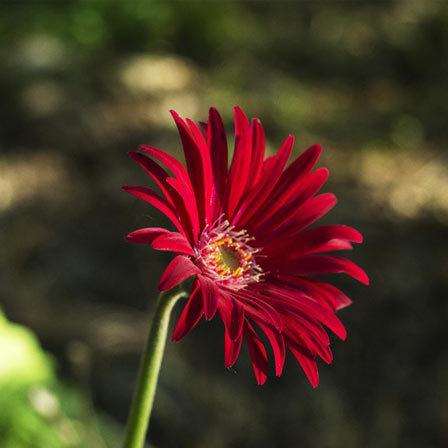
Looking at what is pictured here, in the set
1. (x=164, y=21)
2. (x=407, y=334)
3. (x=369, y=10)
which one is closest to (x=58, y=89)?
(x=164, y=21)

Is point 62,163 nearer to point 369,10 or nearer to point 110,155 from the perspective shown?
point 110,155

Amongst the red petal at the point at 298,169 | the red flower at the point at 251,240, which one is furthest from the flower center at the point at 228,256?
the red petal at the point at 298,169

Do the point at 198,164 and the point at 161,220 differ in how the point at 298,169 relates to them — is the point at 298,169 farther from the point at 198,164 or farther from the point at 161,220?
the point at 161,220

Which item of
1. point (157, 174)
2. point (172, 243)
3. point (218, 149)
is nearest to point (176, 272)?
point (172, 243)

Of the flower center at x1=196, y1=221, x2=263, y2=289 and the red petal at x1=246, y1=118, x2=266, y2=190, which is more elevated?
the red petal at x1=246, y1=118, x2=266, y2=190

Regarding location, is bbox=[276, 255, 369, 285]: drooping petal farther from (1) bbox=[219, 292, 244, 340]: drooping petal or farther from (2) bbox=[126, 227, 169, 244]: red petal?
(2) bbox=[126, 227, 169, 244]: red petal

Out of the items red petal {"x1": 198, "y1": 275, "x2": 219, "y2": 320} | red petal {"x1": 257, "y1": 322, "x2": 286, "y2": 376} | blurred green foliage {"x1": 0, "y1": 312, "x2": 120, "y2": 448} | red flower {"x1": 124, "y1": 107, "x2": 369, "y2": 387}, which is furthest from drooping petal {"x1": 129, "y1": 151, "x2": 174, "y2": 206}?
blurred green foliage {"x1": 0, "y1": 312, "x2": 120, "y2": 448}
